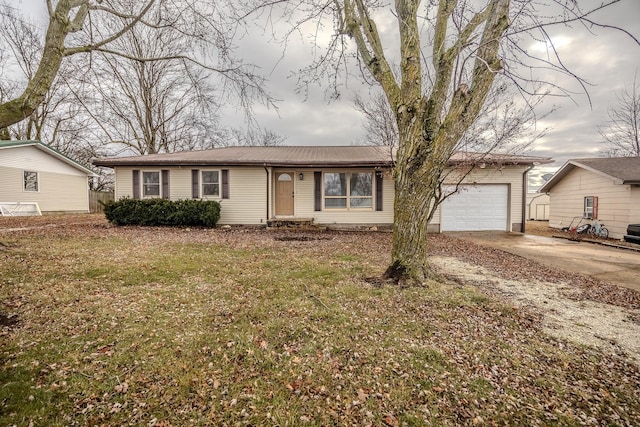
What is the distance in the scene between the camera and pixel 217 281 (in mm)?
4723

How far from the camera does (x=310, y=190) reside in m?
12.4

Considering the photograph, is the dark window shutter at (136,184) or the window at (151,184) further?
the window at (151,184)

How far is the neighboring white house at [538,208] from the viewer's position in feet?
63.5

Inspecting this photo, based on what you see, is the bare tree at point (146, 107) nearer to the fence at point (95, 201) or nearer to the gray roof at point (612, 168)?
the fence at point (95, 201)

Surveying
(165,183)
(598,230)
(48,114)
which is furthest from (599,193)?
(48,114)

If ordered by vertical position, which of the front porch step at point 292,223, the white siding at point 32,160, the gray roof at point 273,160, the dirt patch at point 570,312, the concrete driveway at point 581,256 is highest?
the white siding at point 32,160

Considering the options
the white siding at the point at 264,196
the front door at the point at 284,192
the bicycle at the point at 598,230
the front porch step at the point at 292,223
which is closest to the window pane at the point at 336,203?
the white siding at the point at 264,196

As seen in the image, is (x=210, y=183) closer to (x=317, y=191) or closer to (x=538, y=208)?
(x=317, y=191)

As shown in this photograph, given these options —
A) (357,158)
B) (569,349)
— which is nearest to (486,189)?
(357,158)

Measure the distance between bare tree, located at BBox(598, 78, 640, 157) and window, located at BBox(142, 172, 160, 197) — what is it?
86.7 feet

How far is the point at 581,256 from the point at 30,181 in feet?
81.3

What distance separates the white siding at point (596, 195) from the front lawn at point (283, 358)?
1097cm

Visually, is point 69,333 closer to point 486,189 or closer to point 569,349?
point 569,349

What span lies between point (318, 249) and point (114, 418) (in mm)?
5863
